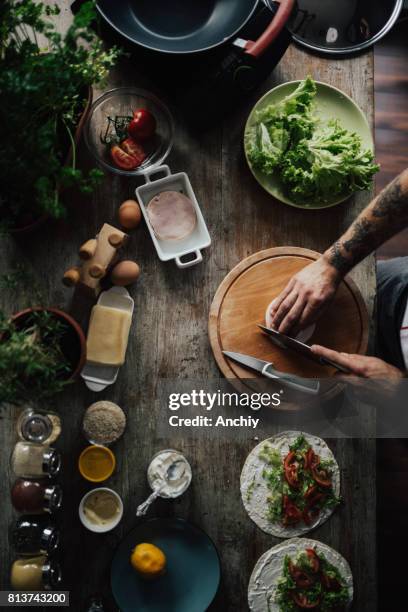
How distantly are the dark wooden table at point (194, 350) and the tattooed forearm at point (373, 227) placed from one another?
127mm

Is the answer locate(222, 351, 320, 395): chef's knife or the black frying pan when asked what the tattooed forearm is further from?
the black frying pan

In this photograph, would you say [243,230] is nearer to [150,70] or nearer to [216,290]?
[216,290]

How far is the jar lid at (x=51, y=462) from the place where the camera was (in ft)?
4.88

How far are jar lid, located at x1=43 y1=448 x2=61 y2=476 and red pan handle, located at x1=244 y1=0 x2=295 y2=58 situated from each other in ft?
3.81

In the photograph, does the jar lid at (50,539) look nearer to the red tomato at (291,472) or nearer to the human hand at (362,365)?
the red tomato at (291,472)

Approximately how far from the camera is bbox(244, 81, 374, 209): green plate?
1.67 m

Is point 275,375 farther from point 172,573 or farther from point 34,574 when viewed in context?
point 34,574

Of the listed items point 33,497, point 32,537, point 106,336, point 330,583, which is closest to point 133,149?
point 106,336

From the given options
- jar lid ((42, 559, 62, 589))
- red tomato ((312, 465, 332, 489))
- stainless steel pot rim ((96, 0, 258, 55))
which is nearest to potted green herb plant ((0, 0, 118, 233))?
stainless steel pot rim ((96, 0, 258, 55))

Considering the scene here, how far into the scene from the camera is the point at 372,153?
5.41ft

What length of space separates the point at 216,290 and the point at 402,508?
1369 millimetres

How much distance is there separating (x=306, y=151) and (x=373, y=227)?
0.94 ft

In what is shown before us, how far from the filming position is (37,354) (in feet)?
4.13

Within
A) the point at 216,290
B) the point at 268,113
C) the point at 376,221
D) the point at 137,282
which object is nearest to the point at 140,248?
the point at 137,282
